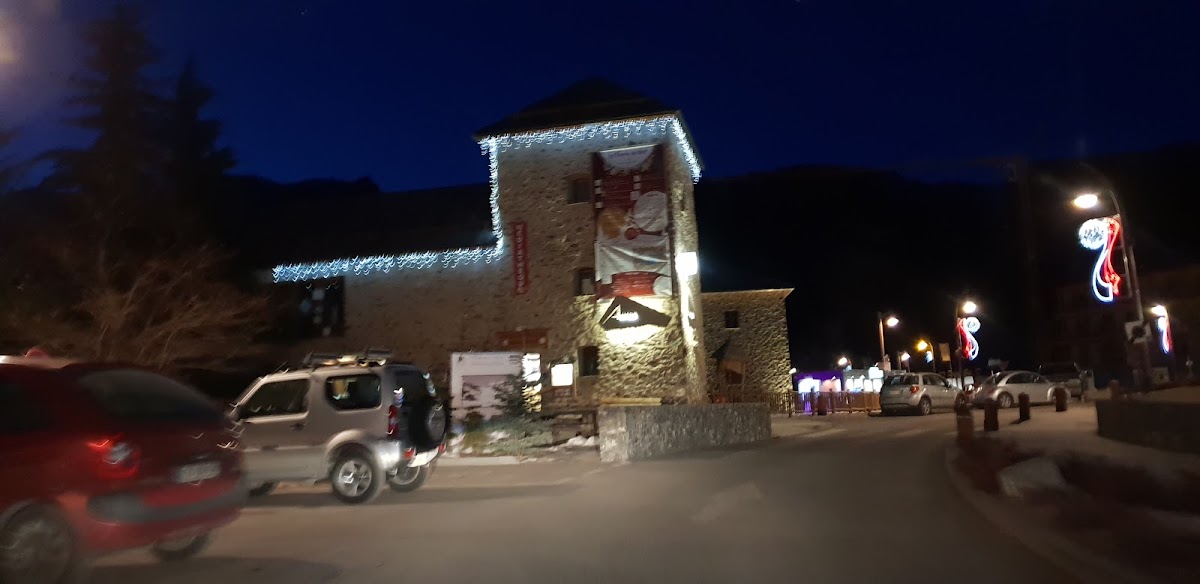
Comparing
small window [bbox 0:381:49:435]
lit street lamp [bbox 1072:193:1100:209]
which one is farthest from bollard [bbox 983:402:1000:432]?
small window [bbox 0:381:49:435]

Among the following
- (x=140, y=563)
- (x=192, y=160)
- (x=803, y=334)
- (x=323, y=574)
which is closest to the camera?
(x=323, y=574)

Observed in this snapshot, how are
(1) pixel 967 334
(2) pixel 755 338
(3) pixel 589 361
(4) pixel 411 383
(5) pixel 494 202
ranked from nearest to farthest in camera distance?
1. (4) pixel 411 383
2. (3) pixel 589 361
3. (5) pixel 494 202
4. (2) pixel 755 338
5. (1) pixel 967 334

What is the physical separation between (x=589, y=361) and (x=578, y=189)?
5631 millimetres

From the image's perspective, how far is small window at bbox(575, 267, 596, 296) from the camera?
91.4 ft

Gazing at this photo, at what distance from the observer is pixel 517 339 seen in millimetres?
27984

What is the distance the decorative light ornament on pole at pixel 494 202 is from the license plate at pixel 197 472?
21430 mm

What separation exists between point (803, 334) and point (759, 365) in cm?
3670

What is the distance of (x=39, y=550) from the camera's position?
622 centimetres

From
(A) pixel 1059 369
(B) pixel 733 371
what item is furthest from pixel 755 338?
(A) pixel 1059 369

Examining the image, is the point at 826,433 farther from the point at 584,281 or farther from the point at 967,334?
the point at 967,334

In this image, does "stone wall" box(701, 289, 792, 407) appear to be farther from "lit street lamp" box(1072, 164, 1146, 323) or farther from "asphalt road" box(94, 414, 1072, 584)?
"asphalt road" box(94, 414, 1072, 584)

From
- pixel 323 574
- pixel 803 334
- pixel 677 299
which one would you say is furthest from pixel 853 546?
pixel 803 334

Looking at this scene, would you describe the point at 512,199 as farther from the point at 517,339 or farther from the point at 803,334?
the point at 803,334

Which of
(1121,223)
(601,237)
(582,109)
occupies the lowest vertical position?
(1121,223)
